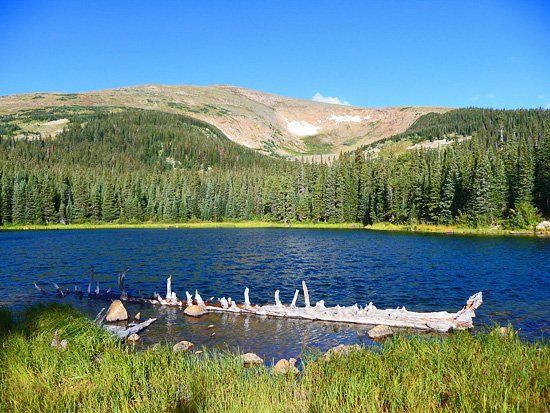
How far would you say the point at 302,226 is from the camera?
13688 centimetres

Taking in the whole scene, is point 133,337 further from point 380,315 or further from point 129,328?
point 380,315

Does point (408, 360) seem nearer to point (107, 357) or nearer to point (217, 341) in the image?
point (107, 357)

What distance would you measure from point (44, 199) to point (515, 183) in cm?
14782

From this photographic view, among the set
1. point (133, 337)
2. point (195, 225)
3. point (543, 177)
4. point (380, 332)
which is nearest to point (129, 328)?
point (133, 337)

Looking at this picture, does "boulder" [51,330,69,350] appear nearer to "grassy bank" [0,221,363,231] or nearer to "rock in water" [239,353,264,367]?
"rock in water" [239,353,264,367]

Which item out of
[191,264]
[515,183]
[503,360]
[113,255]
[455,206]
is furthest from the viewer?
[455,206]

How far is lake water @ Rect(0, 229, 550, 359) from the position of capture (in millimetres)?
26016

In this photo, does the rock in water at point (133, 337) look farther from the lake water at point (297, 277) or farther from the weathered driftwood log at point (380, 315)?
the weathered driftwood log at point (380, 315)

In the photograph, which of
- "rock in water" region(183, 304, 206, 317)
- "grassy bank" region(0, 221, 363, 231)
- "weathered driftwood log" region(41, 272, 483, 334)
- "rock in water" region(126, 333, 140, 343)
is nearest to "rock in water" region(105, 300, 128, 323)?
"weathered driftwood log" region(41, 272, 483, 334)

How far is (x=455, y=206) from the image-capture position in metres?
108

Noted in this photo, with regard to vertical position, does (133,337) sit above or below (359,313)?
below

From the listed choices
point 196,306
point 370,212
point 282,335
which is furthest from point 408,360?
point 370,212

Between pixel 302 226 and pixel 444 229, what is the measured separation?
1888 inches

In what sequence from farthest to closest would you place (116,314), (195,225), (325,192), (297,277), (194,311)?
(195,225) < (325,192) < (297,277) < (194,311) < (116,314)
